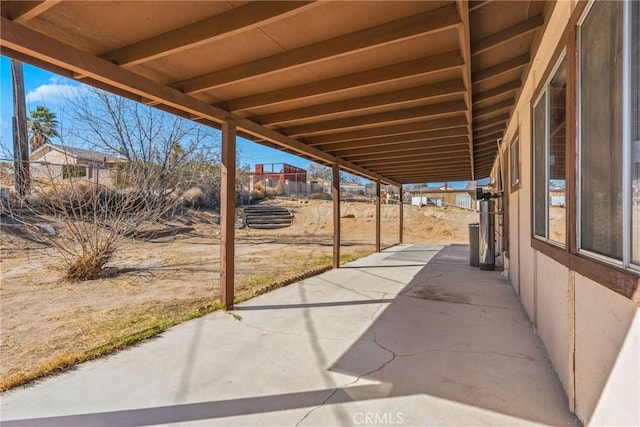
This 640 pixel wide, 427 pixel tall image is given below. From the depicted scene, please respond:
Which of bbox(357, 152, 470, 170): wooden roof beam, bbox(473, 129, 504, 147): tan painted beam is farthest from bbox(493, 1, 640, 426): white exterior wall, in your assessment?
bbox(357, 152, 470, 170): wooden roof beam

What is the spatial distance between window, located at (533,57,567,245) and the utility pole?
205 inches

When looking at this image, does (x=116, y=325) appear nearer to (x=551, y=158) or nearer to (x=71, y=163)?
(x=71, y=163)

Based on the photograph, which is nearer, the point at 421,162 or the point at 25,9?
the point at 25,9

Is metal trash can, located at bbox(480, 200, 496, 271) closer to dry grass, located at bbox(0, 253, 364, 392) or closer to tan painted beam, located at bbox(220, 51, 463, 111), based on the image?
dry grass, located at bbox(0, 253, 364, 392)

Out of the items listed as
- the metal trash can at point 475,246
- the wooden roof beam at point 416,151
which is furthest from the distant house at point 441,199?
the wooden roof beam at point 416,151

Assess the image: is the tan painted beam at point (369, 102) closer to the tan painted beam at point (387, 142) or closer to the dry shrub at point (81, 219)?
the tan painted beam at point (387, 142)

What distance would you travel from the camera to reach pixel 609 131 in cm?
156

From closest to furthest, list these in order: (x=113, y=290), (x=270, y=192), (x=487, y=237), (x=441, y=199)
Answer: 1. (x=113, y=290)
2. (x=487, y=237)
3. (x=270, y=192)
4. (x=441, y=199)

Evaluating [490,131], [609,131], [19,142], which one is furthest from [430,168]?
[19,142]

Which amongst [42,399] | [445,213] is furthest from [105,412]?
[445,213]

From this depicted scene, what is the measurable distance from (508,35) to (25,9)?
346cm

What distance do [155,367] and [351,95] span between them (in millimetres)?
3332

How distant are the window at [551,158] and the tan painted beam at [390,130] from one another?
164 cm

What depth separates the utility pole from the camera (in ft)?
18.8
